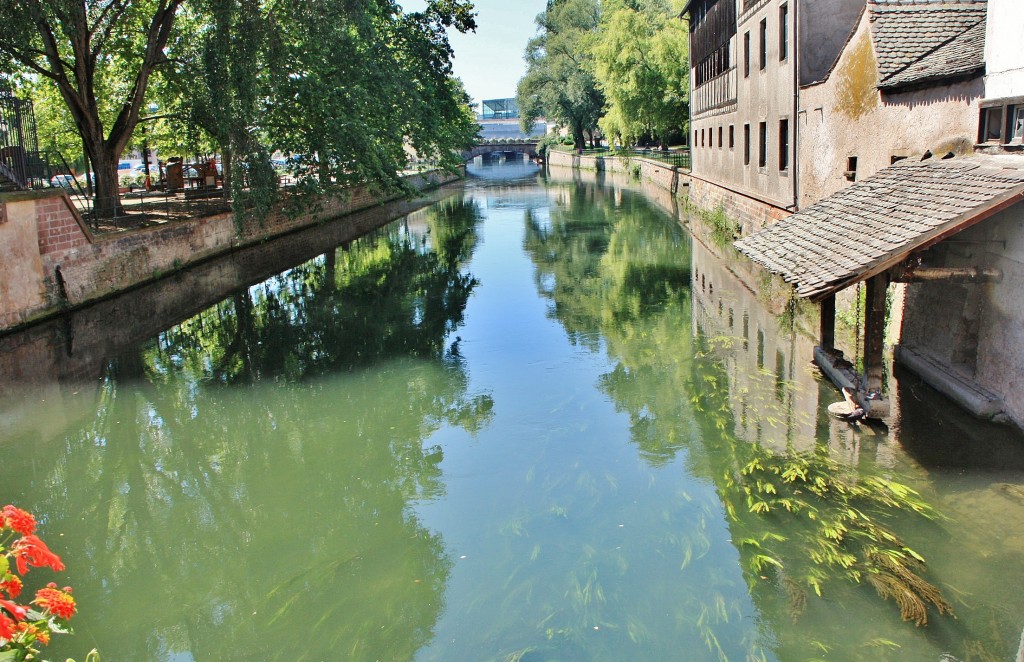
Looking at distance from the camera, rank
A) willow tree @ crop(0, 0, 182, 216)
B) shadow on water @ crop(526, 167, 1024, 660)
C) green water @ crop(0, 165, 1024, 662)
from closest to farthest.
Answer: shadow on water @ crop(526, 167, 1024, 660), green water @ crop(0, 165, 1024, 662), willow tree @ crop(0, 0, 182, 216)

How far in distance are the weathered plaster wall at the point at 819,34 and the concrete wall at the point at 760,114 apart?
13.9 inches

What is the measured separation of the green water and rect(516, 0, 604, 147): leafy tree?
4593 centimetres

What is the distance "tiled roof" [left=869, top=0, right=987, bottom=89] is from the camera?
10570 mm

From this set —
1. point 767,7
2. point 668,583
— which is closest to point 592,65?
point 767,7

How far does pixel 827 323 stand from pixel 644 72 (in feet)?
104

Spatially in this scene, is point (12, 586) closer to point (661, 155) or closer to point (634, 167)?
point (661, 155)

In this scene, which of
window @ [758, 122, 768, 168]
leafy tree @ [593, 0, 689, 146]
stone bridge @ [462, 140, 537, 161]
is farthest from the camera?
stone bridge @ [462, 140, 537, 161]

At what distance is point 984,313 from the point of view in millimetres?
8391

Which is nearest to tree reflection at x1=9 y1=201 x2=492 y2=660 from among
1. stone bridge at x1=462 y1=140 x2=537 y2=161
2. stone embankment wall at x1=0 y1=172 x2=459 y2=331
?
stone embankment wall at x1=0 y1=172 x2=459 y2=331

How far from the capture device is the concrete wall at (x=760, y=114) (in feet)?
56.3

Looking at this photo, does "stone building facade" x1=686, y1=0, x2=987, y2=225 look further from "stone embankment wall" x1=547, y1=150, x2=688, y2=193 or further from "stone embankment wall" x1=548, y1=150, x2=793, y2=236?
"stone embankment wall" x1=547, y1=150, x2=688, y2=193

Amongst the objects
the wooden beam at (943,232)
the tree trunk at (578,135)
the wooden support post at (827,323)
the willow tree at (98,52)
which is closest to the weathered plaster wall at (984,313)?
the wooden beam at (943,232)

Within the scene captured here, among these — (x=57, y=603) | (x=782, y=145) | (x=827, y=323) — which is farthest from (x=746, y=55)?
(x=57, y=603)

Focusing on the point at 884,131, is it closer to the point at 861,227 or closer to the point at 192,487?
the point at 861,227
